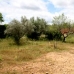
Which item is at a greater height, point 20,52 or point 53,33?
point 53,33

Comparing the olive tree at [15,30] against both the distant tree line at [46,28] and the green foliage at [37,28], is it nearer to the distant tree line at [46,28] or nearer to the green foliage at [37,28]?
the distant tree line at [46,28]

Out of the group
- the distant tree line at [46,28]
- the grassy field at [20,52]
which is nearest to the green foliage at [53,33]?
the distant tree line at [46,28]

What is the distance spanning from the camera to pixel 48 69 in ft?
34.5

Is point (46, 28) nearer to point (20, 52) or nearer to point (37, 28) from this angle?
point (37, 28)

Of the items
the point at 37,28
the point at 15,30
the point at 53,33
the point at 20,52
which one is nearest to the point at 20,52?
the point at 20,52

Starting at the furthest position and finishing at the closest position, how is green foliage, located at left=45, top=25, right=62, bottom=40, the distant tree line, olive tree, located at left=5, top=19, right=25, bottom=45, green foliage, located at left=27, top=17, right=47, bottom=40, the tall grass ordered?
green foliage, located at left=45, top=25, right=62, bottom=40, green foliage, located at left=27, top=17, right=47, bottom=40, the distant tree line, olive tree, located at left=5, top=19, right=25, bottom=45, the tall grass

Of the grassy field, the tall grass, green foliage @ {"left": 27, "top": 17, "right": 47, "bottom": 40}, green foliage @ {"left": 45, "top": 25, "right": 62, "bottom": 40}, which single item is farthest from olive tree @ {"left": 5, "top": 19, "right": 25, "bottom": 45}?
green foliage @ {"left": 45, "top": 25, "right": 62, "bottom": 40}

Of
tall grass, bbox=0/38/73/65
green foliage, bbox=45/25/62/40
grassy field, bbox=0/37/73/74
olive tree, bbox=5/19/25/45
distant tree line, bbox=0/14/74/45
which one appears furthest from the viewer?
green foliage, bbox=45/25/62/40

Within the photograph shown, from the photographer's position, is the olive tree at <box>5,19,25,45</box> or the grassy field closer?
the grassy field

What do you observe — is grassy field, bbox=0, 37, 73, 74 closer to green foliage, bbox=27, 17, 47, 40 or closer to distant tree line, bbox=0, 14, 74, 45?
distant tree line, bbox=0, 14, 74, 45

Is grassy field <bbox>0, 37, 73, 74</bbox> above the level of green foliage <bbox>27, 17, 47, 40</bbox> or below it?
below

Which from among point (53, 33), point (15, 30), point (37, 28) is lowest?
point (53, 33)

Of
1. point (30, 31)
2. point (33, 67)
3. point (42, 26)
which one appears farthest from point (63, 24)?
point (33, 67)

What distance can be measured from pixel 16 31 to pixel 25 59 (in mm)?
11096
